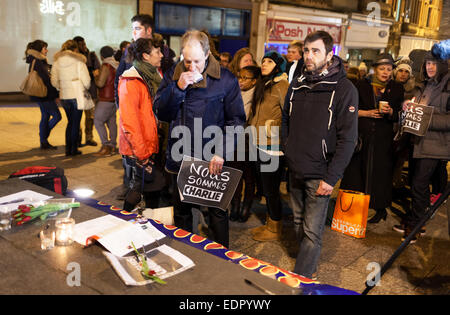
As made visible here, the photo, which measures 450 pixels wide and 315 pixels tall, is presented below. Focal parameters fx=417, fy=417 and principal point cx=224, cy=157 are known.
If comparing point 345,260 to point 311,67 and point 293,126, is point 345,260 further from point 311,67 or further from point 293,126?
point 311,67

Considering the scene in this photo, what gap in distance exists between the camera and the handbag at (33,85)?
7348mm

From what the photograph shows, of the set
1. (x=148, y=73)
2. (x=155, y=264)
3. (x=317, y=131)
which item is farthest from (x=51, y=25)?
(x=155, y=264)

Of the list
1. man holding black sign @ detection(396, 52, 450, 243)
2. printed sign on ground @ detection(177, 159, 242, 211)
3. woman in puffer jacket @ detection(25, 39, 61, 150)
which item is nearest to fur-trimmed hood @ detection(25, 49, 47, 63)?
woman in puffer jacket @ detection(25, 39, 61, 150)

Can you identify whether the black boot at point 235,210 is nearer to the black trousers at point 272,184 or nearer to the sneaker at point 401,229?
the black trousers at point 272,184

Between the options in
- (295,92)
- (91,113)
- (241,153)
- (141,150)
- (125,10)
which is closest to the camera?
(295,92)

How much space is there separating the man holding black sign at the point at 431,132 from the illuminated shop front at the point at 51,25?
10.6 meters

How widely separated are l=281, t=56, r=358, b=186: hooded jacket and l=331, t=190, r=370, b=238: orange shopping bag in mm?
1393

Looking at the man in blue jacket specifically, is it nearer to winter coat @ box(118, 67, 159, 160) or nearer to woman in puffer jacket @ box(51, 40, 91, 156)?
winter coat @ box(118, 67, 159, 160)

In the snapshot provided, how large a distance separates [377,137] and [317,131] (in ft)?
7.29

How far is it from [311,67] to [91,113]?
6.26m

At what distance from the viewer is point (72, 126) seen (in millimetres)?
7438

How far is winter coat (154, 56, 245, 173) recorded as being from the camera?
3.24 metres

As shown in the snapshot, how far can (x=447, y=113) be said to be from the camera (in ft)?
14.0
